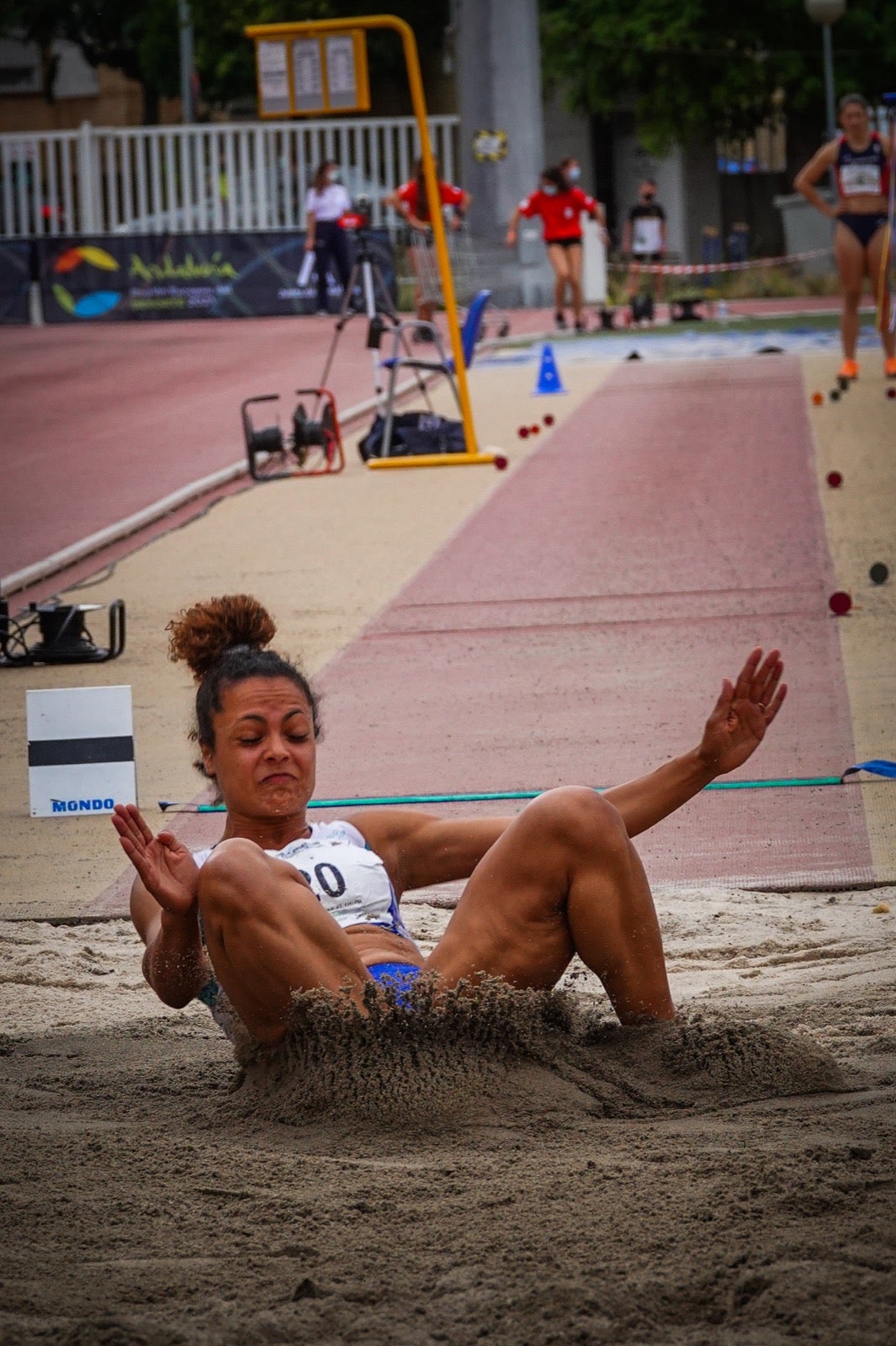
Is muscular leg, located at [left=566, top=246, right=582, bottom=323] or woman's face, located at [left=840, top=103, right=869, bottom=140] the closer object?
woman's face, located at [left=840, top=103, right=869, bottom=140]

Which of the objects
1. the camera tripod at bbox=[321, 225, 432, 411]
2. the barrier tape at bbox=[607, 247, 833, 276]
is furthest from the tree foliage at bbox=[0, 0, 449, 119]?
the camera tripod at bbox=[321, 225, 432, 411]

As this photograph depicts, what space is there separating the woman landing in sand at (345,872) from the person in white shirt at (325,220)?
25.7 meters

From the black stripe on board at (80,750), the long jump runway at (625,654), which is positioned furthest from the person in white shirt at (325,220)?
the black stripe on board at (80,750)

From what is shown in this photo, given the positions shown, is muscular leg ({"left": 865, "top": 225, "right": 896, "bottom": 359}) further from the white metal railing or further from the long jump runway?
the white metal railing

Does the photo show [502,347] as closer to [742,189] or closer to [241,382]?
[241,382]

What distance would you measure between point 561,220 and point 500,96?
23.2 feet

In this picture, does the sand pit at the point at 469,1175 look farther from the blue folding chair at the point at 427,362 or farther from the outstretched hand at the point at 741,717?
the blue folding chair at the point at 427,362

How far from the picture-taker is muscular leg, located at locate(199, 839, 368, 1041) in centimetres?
385

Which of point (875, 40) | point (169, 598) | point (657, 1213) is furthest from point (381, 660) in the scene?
point (875, 40)

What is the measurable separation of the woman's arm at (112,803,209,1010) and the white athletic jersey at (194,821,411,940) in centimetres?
23

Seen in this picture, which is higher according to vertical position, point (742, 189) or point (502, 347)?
point (742, 189)

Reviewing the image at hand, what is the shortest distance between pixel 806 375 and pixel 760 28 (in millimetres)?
22277

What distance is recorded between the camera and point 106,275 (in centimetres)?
3158

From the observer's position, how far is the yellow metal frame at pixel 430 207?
13445 mm
